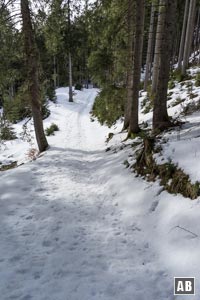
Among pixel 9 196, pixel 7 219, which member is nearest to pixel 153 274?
pixel 7 219

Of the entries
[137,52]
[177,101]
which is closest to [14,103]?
[137,52]

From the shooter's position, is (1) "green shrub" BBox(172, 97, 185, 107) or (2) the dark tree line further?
(1) "green shrub" BBox(172, 97, 185, 107)

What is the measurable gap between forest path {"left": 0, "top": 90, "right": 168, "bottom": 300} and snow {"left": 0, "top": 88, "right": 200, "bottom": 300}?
0.01 metres

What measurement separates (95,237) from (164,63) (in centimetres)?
528

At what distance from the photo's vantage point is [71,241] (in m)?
4.52

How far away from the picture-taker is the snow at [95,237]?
3.46 m

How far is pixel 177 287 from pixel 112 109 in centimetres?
1000

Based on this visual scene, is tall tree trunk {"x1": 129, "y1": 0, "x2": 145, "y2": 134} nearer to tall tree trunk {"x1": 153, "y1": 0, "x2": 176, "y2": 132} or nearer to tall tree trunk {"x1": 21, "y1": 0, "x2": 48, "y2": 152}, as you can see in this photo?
tall tree trunk {"x1": 153, "y1": 0, "x2": 176, "y2": 132}

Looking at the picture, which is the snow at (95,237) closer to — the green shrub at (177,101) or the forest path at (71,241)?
the forest path at (71,241)

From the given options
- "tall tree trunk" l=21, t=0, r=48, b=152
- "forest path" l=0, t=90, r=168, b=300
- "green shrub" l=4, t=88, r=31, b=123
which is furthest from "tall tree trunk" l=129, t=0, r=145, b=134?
"green shrub" l=4, t=88, r=31, b=123

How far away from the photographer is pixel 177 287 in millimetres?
3332

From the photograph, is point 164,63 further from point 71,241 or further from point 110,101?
point 71,241

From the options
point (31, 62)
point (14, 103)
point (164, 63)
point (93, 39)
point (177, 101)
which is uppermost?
point (93, 39)

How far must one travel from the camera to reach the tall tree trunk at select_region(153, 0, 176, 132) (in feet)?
24.2
